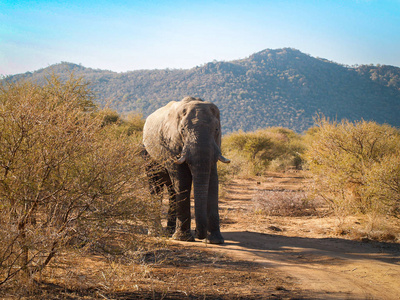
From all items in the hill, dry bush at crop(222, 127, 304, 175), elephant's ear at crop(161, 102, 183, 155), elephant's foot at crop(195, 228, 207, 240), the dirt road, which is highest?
the hill

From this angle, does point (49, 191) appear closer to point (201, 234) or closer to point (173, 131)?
point (201, 234)

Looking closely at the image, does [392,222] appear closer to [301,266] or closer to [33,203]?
[301,266]

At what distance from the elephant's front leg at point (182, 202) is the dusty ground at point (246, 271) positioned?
0.93 ft

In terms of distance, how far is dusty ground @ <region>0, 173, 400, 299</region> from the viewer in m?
4.46

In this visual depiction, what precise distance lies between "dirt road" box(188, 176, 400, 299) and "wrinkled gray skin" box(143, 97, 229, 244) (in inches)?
21.0

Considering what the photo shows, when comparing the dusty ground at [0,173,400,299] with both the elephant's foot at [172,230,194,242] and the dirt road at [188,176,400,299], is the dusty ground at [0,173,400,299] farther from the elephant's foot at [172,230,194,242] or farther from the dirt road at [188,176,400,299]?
the elephant's foot at [172,230,194,242]

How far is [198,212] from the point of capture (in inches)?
276

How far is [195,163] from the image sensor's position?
279 inches

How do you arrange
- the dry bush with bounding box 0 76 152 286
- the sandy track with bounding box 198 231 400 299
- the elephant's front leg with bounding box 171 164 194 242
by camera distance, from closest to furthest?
the dry bush with bounding box 0 76 152 286 → the sandy track with bounding box 198 231 400 299 → the elephant's front leg with bounding box 171 164 194 242

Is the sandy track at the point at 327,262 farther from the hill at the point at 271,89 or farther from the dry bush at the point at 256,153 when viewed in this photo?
the hill at the point at 271,89

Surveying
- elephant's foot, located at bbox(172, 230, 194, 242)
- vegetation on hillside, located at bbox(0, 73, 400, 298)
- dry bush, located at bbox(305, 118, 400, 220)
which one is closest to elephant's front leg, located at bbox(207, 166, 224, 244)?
elephant's foot, located at bbox(172, 230, 194, 242)

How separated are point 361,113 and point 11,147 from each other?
266ft

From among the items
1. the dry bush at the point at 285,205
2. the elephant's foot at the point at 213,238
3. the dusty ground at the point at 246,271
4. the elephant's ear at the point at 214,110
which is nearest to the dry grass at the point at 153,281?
the dusty ground at the point at 246,271

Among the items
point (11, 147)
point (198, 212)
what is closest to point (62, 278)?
point (11, 147)
